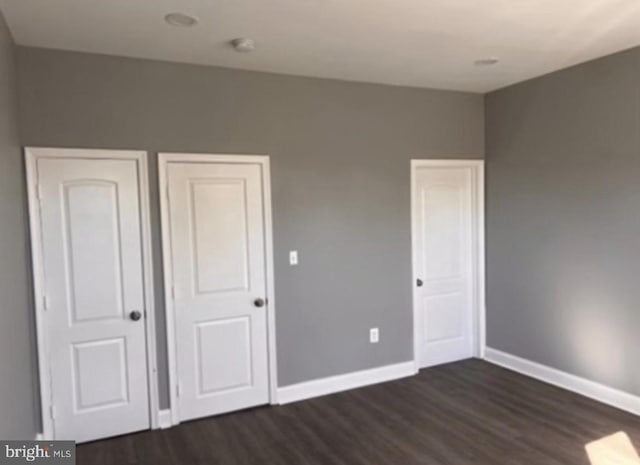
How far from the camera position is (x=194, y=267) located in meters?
3.59

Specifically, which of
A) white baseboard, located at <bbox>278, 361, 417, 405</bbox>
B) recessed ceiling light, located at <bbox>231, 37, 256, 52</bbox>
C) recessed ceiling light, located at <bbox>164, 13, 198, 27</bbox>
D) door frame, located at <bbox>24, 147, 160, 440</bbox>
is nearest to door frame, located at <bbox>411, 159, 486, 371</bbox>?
white baseboard, located at <bbox>278, 361, 417, 405</bbox>

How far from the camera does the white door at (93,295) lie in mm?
3168

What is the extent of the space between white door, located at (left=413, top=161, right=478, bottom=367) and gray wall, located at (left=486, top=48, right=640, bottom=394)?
0.70ft

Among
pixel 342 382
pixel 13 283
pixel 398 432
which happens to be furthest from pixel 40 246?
pixel 398 432

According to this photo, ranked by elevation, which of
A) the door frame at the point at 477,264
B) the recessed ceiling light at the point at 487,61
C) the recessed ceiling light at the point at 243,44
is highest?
the recessed ceiling light at the point at 487,61

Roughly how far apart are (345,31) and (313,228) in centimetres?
165

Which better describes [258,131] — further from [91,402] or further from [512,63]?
[91,402]

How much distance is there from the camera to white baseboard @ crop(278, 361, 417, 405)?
3939mm

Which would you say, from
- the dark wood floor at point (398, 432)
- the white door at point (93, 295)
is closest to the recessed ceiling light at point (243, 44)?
the white door at point (93, 295)

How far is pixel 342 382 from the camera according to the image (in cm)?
415

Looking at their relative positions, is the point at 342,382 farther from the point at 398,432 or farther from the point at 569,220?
the point at 569,220

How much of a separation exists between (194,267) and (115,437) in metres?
1.35

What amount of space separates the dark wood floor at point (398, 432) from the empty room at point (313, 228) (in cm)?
2

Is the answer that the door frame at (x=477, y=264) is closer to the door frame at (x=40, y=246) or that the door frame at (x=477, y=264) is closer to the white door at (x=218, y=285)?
the white door at (x=218, y=285)
